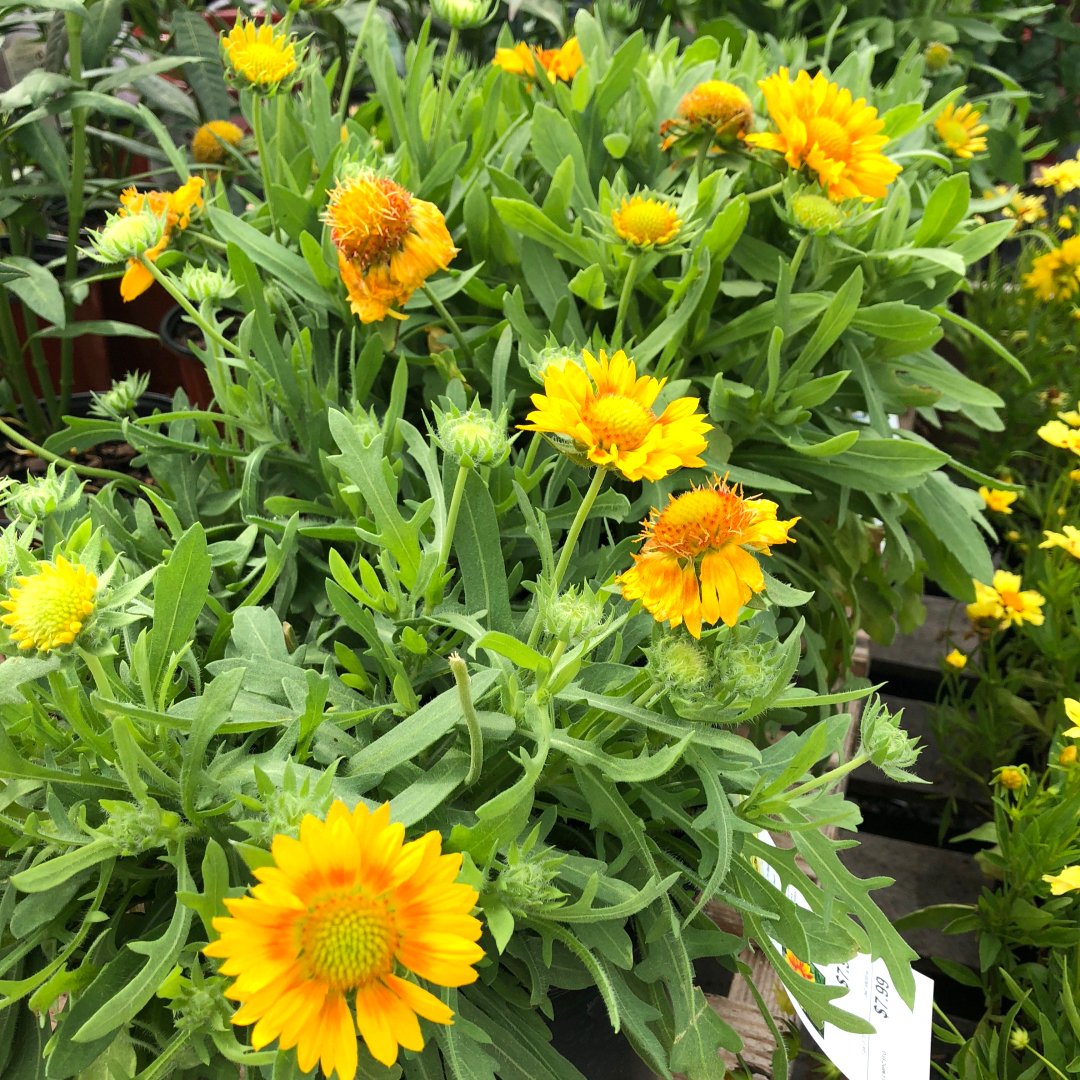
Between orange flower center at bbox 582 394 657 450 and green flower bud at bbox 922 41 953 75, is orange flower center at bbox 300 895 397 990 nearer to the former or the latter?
orange flower center at bbox 582 394 657 450

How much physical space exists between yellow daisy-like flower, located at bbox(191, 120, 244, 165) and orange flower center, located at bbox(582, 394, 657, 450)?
38.6 inches

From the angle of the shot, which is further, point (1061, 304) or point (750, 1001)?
point (1061, 304)

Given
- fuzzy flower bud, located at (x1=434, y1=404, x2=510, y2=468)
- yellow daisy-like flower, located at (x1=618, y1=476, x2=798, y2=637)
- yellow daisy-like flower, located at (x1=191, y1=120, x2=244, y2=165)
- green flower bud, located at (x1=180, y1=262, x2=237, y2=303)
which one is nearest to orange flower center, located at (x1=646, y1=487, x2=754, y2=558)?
yellow daisy-like flower, located at (x1=618, y1=476, x2=798, y2=637)

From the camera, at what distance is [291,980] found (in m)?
0.39

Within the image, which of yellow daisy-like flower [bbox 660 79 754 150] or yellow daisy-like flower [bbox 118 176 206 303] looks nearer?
yellow daisy-like flower [bbox 118 176 206 303]

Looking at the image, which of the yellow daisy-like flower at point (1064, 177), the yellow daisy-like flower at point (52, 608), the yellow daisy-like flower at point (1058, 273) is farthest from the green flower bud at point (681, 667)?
the yellow daisy-like flower at point (1064, 177)

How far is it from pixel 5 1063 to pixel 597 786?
0.35 meters

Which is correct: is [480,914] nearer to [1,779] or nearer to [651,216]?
[1,779]

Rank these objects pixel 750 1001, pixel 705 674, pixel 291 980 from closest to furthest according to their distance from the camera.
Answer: pixel 291 980
pixel 705 674
pixel 750 1001

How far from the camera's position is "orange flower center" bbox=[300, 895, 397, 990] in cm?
39

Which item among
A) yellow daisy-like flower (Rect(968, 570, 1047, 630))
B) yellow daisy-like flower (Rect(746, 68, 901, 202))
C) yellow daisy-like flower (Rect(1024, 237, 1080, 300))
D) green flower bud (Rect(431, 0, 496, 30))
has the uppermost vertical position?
green flower bud (Rect(431, 0, 496, 30))

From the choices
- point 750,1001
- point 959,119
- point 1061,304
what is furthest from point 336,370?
point 1061,304

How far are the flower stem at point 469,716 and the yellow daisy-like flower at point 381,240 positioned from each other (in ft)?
1.14

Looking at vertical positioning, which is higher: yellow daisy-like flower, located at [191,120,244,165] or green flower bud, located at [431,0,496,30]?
green flower bud, located at [431,0,496,30]
